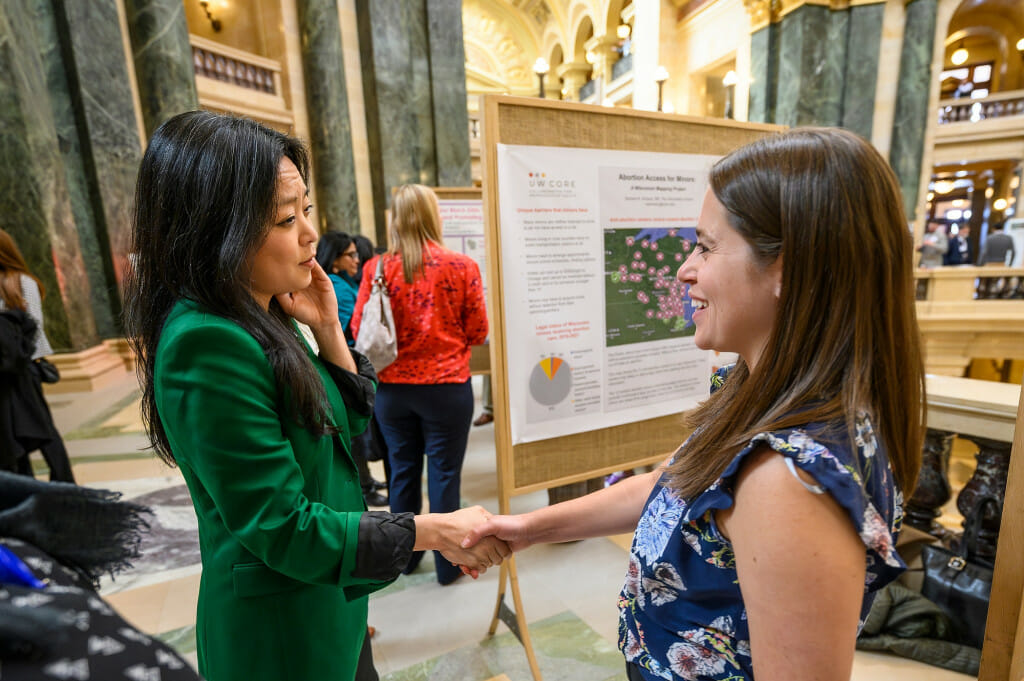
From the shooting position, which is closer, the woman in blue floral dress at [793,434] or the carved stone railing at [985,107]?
the woman in blue floral dress at [793,434]

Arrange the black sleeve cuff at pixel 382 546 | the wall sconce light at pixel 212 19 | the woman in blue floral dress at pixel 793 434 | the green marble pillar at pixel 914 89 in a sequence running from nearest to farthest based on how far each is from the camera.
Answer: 1. the woman in blue floral dress at pixel 793 434
2. the black sleeve cuff at pixel 382 546
3. the green marble pillar at pixel 914 89
4. the wall sconce light at pixel 212 19

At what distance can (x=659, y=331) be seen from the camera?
2.23 meters

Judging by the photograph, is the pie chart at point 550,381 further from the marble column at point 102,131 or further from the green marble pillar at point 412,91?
the green marble pillar at point 412,91

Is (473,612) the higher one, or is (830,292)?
(830,292)

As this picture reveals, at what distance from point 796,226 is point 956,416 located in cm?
230

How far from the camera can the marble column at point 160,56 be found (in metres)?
6.76

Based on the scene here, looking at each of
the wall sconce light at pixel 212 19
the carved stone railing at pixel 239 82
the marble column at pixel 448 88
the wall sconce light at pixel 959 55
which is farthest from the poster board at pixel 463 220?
the wall sconce light at pixel 959 55

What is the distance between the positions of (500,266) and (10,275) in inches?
134

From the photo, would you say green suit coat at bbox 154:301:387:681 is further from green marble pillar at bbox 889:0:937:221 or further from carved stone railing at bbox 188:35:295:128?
green marble pillar at bbox 889:0:937:221

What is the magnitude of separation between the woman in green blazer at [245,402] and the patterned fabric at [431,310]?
4.73 feet

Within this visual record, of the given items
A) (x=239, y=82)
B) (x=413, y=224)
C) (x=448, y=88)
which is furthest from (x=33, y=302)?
(x=448, y=88)

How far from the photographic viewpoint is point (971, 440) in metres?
2.33

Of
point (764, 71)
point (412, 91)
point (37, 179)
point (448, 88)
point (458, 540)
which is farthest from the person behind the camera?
point (764, 71)

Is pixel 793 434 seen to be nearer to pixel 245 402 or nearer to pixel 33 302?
pixel 245 402
